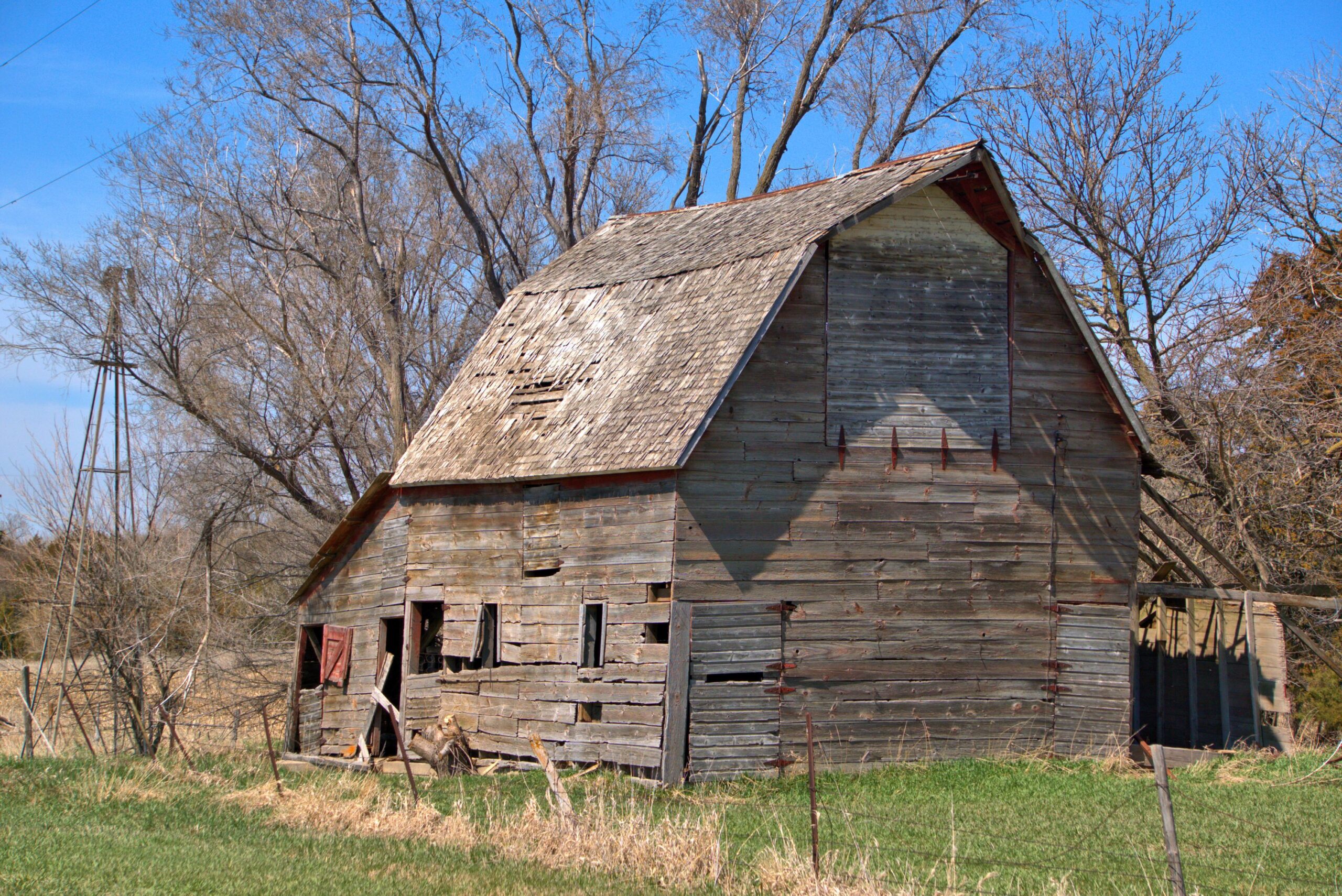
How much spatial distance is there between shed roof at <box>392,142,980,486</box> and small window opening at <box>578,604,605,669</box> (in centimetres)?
163

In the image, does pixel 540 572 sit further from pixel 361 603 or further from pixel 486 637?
pixel 361 603

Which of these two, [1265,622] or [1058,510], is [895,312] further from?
[1265,622]

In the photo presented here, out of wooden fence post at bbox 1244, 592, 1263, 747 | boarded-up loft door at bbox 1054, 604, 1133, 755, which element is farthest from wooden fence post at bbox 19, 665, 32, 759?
wooden fence post at bbox 1244, 592, 1263, 747

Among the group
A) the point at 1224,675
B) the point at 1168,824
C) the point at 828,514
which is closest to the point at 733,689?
the point at 828,514

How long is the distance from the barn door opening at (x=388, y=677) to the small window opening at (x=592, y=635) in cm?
329

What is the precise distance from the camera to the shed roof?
44.4ft

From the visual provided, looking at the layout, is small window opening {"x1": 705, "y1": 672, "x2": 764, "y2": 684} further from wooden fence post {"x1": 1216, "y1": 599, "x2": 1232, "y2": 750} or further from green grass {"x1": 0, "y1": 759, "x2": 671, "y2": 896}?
wooden fence post {"x1": 1216, "y1": 599, "x2": 1232, "y2": 750}

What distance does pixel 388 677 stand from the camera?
17438 millimetres

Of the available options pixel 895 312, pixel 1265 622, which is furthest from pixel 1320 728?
pixel 895 312

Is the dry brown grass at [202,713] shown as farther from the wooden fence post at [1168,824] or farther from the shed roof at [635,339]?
the wooden fence post at [1168,824]

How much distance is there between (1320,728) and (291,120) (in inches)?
831

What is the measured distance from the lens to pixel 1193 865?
858cm

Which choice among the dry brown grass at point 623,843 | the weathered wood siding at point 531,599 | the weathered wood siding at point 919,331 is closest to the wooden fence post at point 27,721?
the weathered wood siding at point 531,599

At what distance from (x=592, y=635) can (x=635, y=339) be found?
364 centimetres
